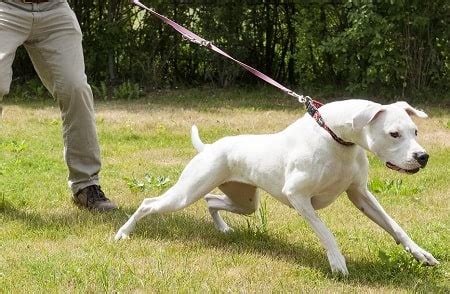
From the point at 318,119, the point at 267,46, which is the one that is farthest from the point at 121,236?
the point at 267,46

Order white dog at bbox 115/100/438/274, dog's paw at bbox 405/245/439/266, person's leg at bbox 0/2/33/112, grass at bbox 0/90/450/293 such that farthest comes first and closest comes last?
person's leg at bbox 0/2/33/112, dog's paw at bbox 405/245/439/266, grass at bbox 0/90/450/293, white dog at bbox 115/100/438/274

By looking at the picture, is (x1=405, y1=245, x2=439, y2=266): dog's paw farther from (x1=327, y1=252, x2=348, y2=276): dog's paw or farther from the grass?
(x1=327, y1=252, x2=348, y2=276): dog's paw

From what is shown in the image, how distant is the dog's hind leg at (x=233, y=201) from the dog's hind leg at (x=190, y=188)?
22 cm

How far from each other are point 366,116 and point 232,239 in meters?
1.43

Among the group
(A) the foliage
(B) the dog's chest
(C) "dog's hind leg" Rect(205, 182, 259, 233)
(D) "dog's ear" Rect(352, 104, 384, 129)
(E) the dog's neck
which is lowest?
Result: (A) the foliage

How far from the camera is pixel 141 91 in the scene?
38.5 feet

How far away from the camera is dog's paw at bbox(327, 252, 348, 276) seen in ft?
13.2

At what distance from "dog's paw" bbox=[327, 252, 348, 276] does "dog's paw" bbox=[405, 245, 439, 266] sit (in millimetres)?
387

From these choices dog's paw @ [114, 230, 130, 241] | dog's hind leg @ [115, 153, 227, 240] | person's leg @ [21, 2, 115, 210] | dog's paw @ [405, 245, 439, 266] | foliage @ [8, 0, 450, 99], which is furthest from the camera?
foliage @ [8, 0, 450, 99]

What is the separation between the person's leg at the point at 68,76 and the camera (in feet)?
17.6

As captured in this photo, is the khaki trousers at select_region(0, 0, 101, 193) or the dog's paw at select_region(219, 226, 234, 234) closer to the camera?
the dog's paw at select_region(219, 226, 234, 234)

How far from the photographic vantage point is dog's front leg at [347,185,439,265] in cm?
414

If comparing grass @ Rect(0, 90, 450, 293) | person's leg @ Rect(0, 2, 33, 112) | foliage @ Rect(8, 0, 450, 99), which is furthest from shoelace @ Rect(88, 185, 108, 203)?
foliage @ Rect(8, 0, 450, 99)

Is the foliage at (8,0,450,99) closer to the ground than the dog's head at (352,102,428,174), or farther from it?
closer to the ground
